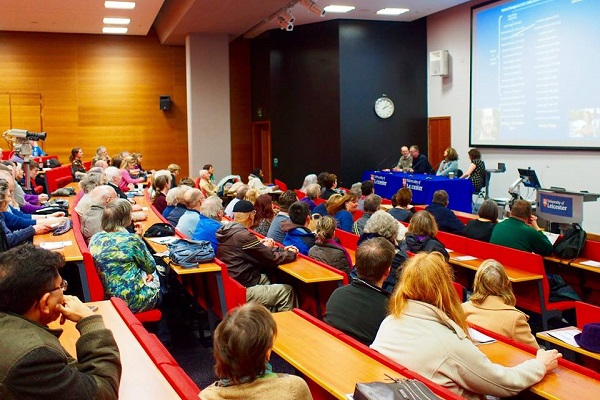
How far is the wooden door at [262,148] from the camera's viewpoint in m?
16.8

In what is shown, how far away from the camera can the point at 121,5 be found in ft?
37.9

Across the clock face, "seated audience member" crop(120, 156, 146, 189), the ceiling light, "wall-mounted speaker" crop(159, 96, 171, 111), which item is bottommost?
"seated audience member" crop(120, 156, 146, 189)

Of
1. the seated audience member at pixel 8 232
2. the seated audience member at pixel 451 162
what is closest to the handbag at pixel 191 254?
the seated audience member at pixel 8 232

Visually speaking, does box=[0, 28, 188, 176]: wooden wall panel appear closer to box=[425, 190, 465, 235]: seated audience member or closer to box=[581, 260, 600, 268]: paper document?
box=[425, 190, 465, 235]: seated audience member

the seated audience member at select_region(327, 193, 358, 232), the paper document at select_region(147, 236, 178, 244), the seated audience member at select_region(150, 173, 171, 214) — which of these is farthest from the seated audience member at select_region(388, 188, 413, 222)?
the seated audience member at select_region(150, 173, 171, 214)

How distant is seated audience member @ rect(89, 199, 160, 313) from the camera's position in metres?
4.25

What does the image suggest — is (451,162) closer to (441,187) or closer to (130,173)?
(441,187)

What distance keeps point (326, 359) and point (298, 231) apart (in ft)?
9.31

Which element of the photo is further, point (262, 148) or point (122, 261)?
point (262, 148)

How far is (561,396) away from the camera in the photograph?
2525 millimetres

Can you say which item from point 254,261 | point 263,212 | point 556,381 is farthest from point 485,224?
point 556,381

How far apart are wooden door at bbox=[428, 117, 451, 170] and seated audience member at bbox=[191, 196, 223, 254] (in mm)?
9177

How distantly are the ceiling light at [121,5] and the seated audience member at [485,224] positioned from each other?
7967 mm

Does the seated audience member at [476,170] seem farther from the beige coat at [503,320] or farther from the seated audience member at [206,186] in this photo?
the beige coat at [503,320]
